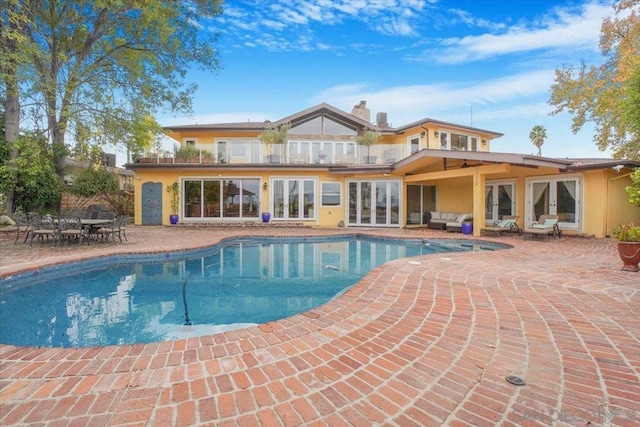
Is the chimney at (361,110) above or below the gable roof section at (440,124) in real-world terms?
above

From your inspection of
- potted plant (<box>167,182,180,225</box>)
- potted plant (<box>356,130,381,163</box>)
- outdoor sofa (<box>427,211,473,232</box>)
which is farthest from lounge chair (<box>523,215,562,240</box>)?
potted plant (<box>167,182,180,225</box>)

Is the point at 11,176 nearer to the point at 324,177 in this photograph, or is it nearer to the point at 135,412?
the point at 324,177

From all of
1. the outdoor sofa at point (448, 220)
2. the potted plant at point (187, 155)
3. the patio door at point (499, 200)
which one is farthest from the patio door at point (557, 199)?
the potted plant at point (187, 155)

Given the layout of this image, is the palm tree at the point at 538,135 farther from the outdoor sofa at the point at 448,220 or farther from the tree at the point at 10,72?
the tree at the point at 10,72

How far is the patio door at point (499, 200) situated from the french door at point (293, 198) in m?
8.81

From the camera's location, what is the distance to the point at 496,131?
19.4 m

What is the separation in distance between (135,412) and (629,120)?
10551mm

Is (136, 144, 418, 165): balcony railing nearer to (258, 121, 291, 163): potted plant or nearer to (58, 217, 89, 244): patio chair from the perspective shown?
(258, 121, 291, 163): potted plant

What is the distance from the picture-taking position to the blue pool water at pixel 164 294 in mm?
3979

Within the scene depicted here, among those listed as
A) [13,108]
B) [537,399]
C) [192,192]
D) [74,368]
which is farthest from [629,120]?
[13,108]

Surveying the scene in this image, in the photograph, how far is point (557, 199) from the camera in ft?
41.4

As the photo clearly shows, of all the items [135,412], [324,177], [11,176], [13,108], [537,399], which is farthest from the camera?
[324,177]

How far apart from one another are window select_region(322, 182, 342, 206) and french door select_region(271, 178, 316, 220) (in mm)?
534

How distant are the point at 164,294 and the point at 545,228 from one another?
1231cm
